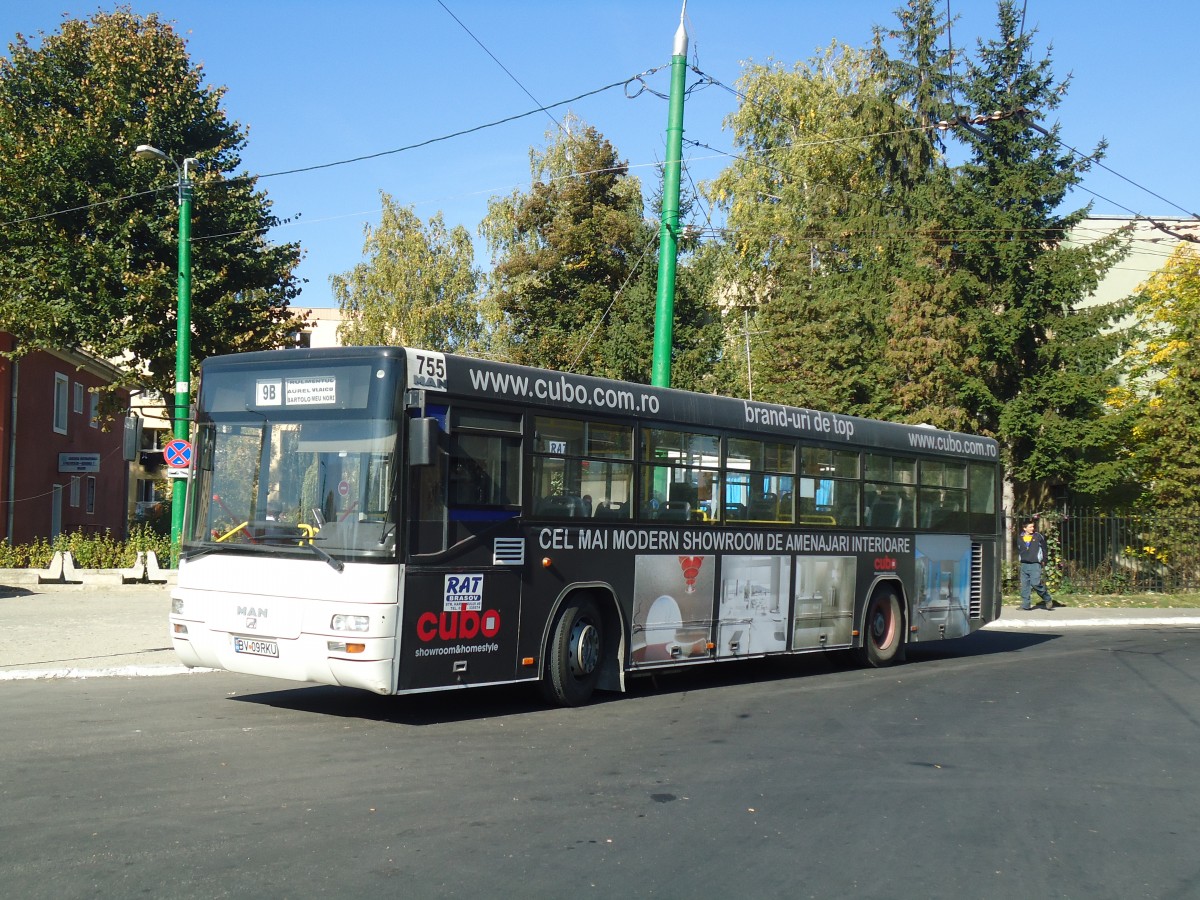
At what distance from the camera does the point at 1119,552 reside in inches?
1308

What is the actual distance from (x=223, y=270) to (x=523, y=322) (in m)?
16.1

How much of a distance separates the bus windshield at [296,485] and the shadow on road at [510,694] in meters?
1.65

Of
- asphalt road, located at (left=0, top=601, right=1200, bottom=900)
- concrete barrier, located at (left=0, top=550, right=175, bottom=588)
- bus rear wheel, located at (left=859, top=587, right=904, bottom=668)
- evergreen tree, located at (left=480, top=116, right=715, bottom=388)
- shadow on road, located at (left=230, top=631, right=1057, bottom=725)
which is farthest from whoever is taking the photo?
evergreen tree, located at (left=480, top=116, right=715, bottom=388)

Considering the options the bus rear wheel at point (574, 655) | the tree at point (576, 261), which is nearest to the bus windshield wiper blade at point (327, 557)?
the bus rear wheel at point (574, 655)

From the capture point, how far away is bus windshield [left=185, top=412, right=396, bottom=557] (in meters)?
9.68

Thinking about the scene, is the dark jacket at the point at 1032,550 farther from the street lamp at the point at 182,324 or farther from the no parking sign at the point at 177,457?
the no parking sign at the point at 177,457

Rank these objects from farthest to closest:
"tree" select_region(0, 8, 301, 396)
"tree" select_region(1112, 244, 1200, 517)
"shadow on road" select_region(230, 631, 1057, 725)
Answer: "tree" select_region(1112, 244, 1200, 517)
"tree" select_region(0, 8, 301, 396)
"shadow on road" select_region(230, 631, 1057, 725)

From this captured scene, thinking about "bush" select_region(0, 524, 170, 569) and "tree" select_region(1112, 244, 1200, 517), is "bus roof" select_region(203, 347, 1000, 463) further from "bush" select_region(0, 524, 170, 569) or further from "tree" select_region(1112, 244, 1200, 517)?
"tree" select_region(1112, 244, 1200, 517)

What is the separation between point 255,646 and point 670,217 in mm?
9331

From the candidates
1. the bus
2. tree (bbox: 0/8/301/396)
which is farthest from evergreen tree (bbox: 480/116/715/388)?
the bus

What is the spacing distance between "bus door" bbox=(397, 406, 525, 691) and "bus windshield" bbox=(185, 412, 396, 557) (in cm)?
30

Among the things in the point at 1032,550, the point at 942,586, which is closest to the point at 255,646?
the point at 942,586

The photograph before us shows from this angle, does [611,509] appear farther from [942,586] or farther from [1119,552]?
[1119,552]

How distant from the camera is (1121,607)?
29.1 meters
